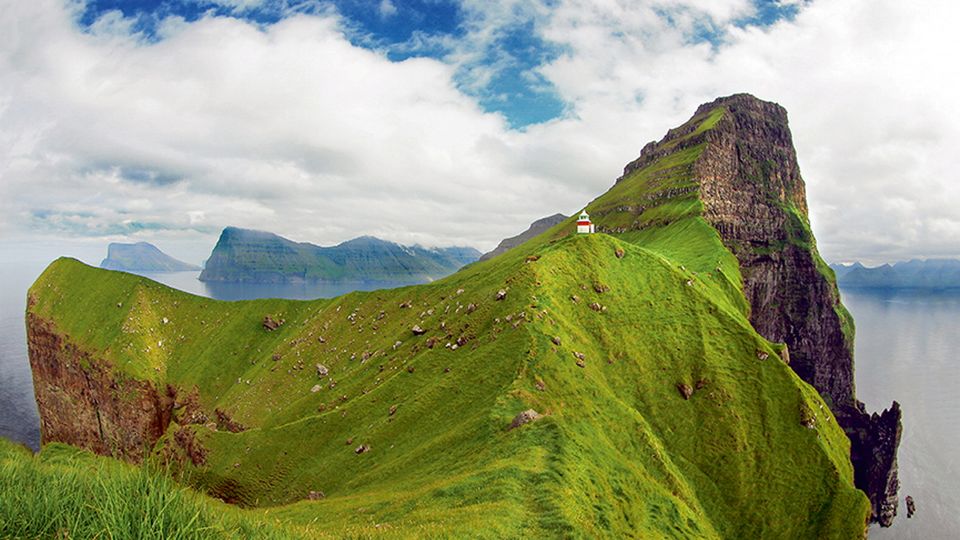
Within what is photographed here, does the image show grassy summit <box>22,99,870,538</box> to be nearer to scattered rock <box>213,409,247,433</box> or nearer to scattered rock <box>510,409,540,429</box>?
scattered rock <box>213,409,247,433</box>

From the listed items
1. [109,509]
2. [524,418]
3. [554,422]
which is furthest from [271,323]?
[109,509]

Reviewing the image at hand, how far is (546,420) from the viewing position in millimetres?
49062

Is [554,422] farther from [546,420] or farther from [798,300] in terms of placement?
[798,300]

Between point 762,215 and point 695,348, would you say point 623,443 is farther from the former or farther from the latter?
point 762,215

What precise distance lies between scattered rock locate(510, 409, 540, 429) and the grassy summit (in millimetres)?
985

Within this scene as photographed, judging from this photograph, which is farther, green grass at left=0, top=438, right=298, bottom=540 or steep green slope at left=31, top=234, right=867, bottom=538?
steep green slope at left=31, top=234, right=867, bottom=538

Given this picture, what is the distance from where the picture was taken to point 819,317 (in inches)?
6496

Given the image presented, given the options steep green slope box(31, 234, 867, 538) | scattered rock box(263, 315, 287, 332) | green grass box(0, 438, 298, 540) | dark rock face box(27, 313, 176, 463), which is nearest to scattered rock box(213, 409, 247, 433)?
steep green slope box(31, 234, 867, 538)

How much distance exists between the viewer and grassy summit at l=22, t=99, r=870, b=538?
136 ft

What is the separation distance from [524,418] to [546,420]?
7.99 ft

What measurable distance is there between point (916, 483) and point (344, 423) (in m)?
191

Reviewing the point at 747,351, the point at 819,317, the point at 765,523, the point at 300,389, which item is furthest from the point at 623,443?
the point at 819,317

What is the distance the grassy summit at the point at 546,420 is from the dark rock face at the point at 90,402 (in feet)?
44.9

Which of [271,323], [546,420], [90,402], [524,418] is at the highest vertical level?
[271,323]
